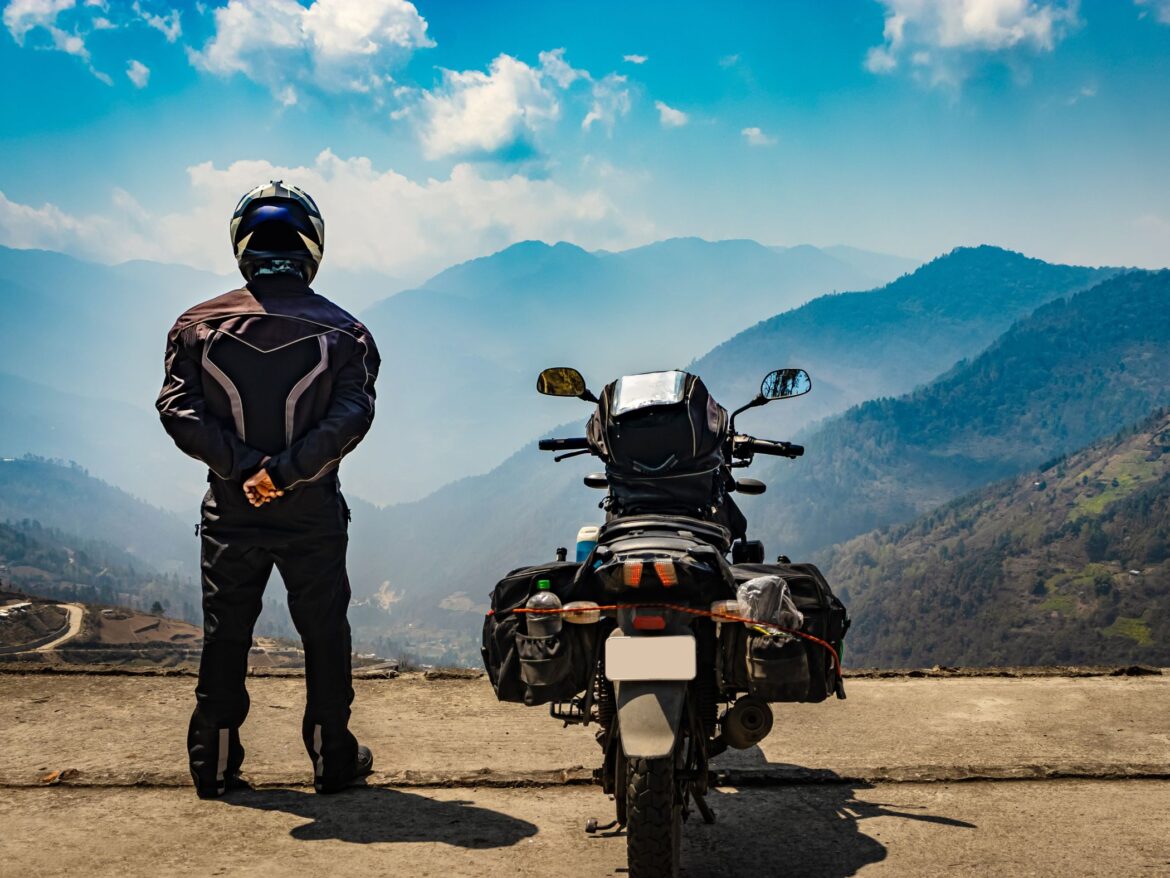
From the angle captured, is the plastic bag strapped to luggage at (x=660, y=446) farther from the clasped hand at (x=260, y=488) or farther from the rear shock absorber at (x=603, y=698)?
the clasped hand at (x=260, y=488)

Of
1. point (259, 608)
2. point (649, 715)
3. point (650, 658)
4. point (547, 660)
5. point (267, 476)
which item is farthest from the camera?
point (259, 608)

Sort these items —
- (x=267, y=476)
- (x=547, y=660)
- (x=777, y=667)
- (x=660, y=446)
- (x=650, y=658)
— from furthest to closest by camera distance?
(x=267, y=476), (x=660, y=446), (x=547, y=660), (x=777, y=667), (x=650, y=658)

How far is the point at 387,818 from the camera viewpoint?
588 cm

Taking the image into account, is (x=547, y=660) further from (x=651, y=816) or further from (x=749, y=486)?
(x=749, y=486)

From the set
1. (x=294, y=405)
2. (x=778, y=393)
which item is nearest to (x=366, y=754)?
(x=294, y=405)

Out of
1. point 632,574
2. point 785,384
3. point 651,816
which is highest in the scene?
point 785,384

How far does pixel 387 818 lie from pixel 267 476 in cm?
188

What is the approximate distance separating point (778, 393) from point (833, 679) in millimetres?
2055

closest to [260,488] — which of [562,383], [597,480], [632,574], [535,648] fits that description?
→ [562,383]

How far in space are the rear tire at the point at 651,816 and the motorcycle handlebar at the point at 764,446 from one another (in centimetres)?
285

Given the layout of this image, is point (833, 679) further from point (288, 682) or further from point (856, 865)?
point (288, 682)

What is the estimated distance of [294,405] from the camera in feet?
20.2

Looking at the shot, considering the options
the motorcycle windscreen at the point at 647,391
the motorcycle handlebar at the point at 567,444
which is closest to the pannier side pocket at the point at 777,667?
the motorcycle windscreen at the point at 647,391

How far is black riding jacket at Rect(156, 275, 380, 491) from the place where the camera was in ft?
19.9
